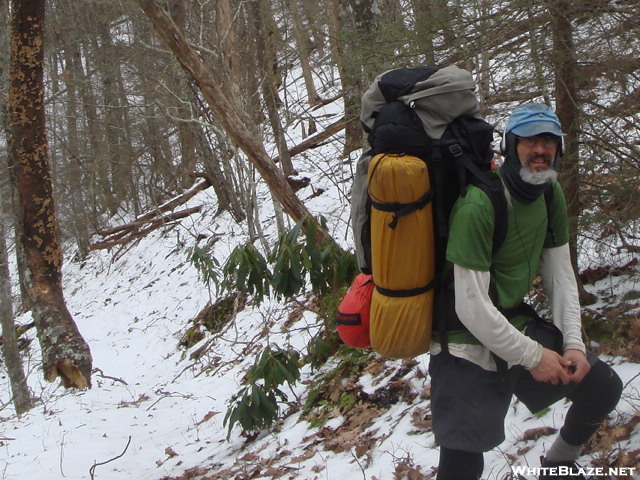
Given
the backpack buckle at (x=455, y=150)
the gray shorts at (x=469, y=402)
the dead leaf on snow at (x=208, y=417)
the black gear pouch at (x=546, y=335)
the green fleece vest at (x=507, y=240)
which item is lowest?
the dead leaf on snow at (x=208, y=417)

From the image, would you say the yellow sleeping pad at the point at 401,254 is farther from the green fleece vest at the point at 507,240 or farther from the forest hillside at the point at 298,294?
the forest hillside at the point at 298,294

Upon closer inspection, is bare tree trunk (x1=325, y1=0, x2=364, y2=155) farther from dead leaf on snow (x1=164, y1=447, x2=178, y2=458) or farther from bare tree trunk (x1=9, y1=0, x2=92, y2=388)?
dead leaf on snow (x1=164, y1=447, x2=178, y2=458)

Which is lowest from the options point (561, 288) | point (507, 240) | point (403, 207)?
point (561, 288)

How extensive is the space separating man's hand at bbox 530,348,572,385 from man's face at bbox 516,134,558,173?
0.72 m

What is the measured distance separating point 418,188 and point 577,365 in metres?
0.96

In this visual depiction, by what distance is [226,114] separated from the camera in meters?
7.00

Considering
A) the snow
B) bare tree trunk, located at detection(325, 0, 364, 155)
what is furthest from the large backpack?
bare tree trunk, located at detection(325, 0, 364, 155)

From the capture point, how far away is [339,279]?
5.72 meters

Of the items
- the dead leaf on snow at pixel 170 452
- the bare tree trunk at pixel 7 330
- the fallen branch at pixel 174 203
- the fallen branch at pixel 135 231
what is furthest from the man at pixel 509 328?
the fallen branch at pixel 174 203

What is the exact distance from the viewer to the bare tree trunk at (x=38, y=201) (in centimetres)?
775

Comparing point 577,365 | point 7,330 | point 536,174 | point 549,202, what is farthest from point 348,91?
point 577,365

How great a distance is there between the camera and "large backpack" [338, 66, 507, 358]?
2379 millimetres

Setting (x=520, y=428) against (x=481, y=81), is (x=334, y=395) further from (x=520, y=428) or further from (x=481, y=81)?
(x=481, y=81)

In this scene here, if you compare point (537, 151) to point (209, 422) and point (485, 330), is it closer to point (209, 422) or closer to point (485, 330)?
point (485, 330)
